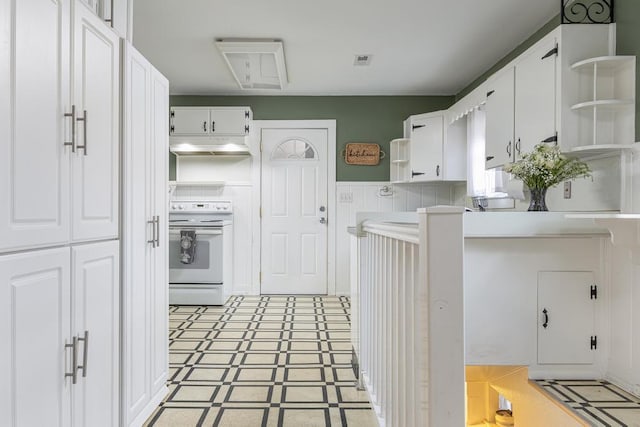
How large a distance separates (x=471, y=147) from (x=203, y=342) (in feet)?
10.3

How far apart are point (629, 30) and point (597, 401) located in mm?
1898

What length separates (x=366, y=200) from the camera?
5.14 m

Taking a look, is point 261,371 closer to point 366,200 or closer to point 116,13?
point 116,13

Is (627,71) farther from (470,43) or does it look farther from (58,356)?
(58,356)

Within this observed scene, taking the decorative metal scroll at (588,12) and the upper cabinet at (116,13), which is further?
the decorative metal scroll at (588,12)

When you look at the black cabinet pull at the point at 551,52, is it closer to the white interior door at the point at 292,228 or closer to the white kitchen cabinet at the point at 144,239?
the white kitchen cabinet at the point at 144,239

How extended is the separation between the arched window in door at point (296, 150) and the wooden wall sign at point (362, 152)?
1.33 ft

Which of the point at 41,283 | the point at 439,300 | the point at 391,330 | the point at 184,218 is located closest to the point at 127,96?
the point at 41,283

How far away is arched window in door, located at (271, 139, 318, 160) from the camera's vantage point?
5.14 meters

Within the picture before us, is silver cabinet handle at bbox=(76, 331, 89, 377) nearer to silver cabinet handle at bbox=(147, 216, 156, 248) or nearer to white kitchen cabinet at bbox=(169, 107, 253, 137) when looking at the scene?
silver cabinet handle at bbox=(147, 216, 156, 248)

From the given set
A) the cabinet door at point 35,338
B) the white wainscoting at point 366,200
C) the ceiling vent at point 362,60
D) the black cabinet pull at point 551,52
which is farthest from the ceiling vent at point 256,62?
the cabinet door at point 35,338

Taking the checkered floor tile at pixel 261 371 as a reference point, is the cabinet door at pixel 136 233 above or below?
above

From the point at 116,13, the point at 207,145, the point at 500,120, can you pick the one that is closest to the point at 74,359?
the point at 116,13

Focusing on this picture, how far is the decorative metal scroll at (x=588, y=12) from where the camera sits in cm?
238
